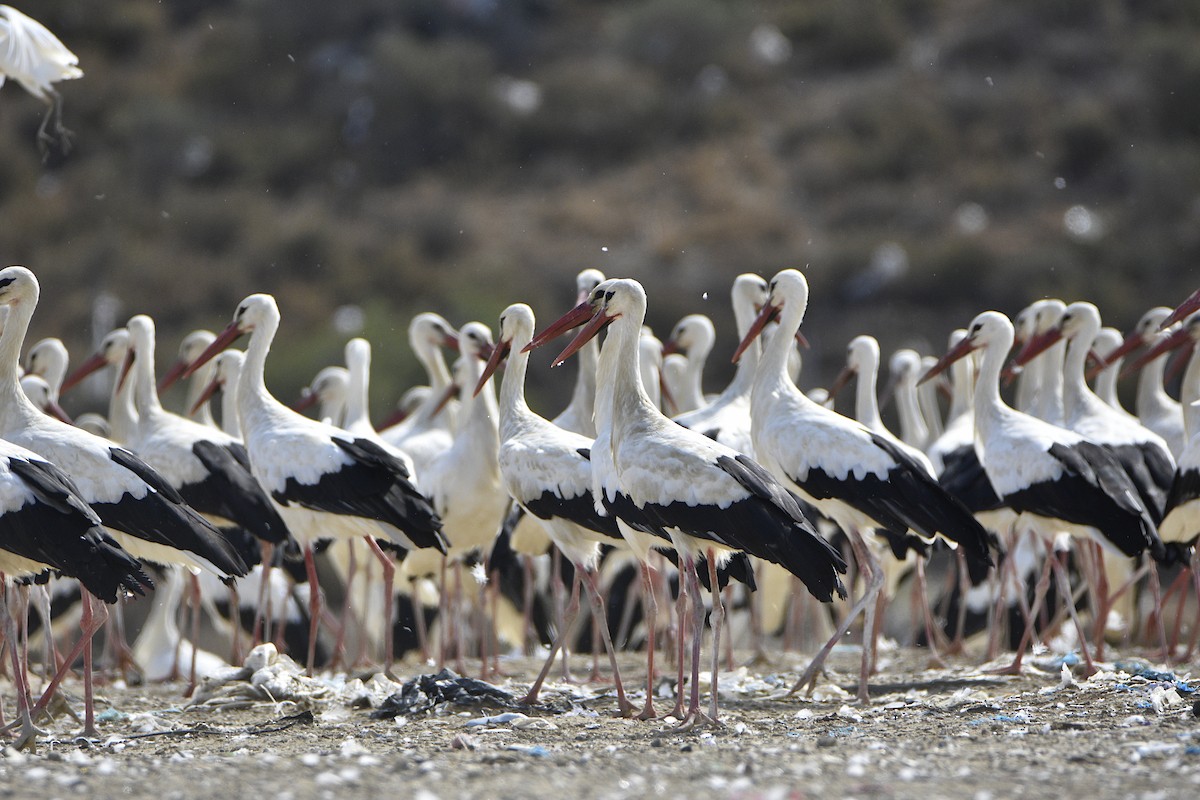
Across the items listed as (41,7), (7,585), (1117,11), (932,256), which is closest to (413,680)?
(7,585)

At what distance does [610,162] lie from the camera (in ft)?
113

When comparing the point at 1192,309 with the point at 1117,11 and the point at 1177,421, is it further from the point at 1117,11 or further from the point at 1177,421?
the point at 1117,11

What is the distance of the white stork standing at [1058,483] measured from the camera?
372 inches

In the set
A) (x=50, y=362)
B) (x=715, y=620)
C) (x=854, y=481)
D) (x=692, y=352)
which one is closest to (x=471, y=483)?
(x=854, y=481)

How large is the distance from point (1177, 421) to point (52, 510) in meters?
8.86

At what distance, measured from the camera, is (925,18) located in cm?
3628

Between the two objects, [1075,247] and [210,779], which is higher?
[1075,247]

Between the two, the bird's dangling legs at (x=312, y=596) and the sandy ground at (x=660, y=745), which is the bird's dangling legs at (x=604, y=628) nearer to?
the sandy ground at (x=660, y=745)

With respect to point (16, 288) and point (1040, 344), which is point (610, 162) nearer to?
point (1040, 344)

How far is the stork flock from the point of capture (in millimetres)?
7789

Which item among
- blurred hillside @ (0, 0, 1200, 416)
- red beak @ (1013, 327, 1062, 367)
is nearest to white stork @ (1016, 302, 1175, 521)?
red beak @ (1013, 327, 1062, 367)

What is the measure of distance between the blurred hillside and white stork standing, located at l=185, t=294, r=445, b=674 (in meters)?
16.1

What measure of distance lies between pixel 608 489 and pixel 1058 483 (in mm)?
3013

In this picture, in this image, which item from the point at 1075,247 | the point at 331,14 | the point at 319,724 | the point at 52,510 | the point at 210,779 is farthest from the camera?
the point at 331,14
